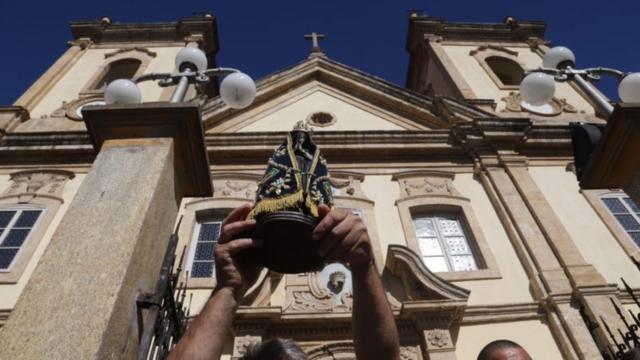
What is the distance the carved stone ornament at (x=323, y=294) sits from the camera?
7227mm

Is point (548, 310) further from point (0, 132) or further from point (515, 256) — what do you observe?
point (0, 132)

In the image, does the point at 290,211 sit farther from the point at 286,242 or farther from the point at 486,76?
the point at 486,76

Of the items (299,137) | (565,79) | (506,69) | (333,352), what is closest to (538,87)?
(565,79)

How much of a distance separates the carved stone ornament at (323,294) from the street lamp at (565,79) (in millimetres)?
4047

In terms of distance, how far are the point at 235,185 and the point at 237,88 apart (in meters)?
4.65

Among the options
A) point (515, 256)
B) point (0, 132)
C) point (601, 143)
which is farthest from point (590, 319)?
point (0, 132)

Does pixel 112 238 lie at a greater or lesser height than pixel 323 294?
lesser

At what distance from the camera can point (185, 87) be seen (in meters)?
5.66

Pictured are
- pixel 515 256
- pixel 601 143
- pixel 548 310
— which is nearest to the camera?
pixel 601 143

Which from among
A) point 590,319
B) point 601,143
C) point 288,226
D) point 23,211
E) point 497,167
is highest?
point 497,167

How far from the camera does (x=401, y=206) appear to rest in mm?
9375

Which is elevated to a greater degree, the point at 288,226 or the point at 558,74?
the point at 558,74

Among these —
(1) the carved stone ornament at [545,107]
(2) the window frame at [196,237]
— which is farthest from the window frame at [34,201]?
(1) the carved stone ornament at [545,107]

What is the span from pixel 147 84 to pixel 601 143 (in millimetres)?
12584
